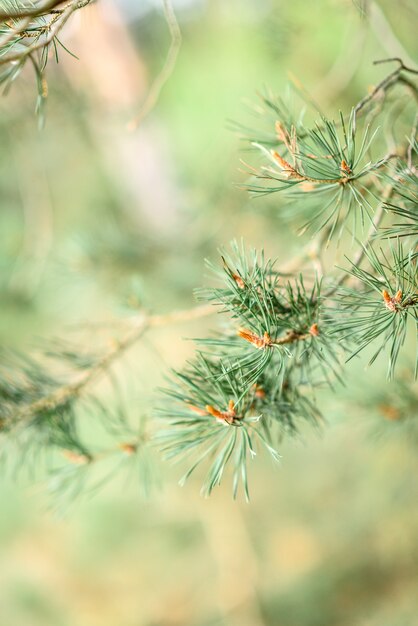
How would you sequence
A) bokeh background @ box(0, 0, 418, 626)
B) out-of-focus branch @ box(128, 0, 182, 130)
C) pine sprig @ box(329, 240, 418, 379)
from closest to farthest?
1. pine sprig @ box(329, 240, 418, 379)
2. out-of-focus branch @ box(128, 0, 182, 130)
3. bokeh background @ box(0, 0, 418, 626)

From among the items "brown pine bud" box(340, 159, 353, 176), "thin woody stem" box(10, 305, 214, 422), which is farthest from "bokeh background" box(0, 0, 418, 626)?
"brown pine bud" box(340, 159, 353, 176)

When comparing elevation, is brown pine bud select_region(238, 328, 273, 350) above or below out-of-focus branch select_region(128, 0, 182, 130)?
below

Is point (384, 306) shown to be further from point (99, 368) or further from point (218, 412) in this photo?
point (99, 368)

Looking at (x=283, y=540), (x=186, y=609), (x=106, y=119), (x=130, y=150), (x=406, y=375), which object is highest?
(x=130, y=150)

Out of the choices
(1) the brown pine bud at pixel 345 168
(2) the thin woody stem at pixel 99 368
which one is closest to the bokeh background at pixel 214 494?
(2) the thin woody stem at pixel 99 368

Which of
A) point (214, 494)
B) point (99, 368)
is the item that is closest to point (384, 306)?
point (99, 368)

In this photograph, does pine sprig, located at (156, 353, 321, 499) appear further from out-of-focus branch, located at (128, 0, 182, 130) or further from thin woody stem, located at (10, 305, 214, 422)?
out-of-focus branch, located at (128, 0, 182, 130)

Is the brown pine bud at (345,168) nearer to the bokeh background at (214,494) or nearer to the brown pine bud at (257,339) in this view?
the brown pine bud at (257,339)

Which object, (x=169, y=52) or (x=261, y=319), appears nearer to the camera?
(x=261, y=319)

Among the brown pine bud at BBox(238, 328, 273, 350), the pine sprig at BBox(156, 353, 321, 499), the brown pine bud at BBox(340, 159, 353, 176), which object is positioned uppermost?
the brown pine bud at BBox(340, 159, 353, 176)

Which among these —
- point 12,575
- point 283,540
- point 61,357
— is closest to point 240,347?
point 61,357

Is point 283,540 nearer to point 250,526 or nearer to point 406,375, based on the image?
point 250,526
